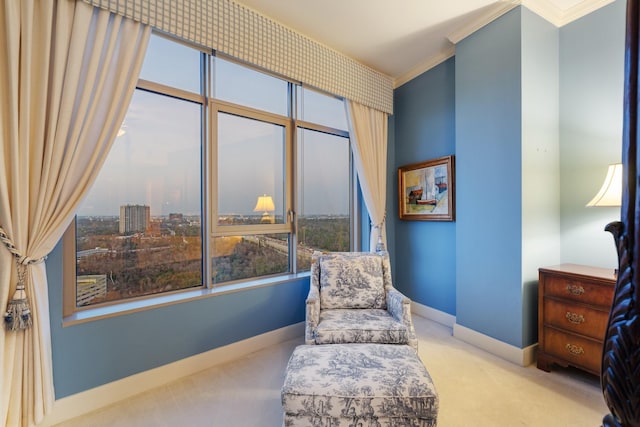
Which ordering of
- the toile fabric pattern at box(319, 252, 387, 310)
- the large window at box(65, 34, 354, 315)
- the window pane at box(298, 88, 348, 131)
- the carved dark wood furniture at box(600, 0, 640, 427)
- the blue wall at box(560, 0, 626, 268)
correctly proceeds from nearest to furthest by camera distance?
the carved dark wood furniture at box(600, 0, 640, 427)
the large window at box(65, 34, 354, 315)
the blue wall at box(560, 0, 626, 268)
the toile fabric pattern at box(319, 252, 387, 310)
the window pane at box(298, 88, 348, 131)

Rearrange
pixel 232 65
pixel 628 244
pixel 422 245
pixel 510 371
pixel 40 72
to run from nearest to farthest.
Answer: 1. pixel 628 244
2. pixel 40 72
3. pixel 510 371
4. pixel 232 65
5. pixel 422 245

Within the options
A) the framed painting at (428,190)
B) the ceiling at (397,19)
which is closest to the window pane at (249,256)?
the framed painting at (428,190)

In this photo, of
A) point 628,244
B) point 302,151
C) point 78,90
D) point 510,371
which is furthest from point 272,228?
point 628,244

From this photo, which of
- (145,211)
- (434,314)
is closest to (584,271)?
(434,314)

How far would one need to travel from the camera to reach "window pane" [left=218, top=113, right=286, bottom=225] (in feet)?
8.30

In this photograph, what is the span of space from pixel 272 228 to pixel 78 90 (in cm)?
175

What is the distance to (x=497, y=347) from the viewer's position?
2.36 m

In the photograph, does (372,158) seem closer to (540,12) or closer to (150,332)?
(540,12)

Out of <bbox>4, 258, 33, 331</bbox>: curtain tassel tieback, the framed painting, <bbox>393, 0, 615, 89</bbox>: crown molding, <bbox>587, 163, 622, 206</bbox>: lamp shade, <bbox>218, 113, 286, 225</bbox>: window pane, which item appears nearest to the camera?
<bbox>4, 258, 33, 331</bbox>: curtain tassel tieback

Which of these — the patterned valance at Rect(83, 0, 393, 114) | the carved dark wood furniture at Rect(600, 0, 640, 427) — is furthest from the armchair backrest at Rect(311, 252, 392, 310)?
the carved dark wood furniture at Rect(600, 0, 640, 427)

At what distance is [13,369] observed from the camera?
144 centimetres

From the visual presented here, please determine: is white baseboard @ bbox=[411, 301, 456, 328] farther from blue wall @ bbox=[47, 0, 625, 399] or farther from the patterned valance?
the patterned valance

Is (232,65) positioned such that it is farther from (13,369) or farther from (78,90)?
(13,369)

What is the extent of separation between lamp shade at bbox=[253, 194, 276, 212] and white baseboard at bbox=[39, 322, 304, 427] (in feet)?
3.82
